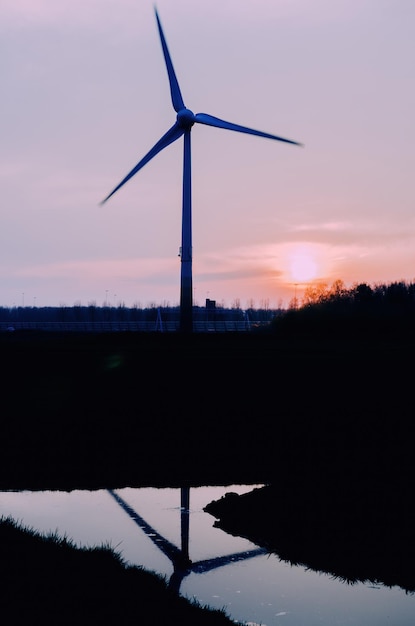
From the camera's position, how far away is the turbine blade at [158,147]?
59.5 meters

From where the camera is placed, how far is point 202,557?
1504cm

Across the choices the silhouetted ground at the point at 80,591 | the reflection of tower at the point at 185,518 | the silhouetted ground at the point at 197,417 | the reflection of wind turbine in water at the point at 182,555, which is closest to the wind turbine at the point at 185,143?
the silhouetted ground at the point at 197,417

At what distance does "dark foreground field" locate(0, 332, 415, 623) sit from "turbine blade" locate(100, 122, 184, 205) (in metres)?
16.4

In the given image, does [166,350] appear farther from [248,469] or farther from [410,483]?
[410,483]

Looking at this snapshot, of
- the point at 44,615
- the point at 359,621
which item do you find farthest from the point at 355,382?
the point at 44,615

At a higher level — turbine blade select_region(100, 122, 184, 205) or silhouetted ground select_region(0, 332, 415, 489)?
turbine blade select_region(100, 122, 184, 205)

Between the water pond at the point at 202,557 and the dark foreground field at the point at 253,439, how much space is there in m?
0.73

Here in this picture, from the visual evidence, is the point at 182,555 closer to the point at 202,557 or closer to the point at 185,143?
the point at 202,557

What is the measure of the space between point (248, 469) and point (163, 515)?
→ 17.0ft

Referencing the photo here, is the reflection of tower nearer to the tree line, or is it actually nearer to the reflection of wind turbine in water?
the reflection of wind turbine in water

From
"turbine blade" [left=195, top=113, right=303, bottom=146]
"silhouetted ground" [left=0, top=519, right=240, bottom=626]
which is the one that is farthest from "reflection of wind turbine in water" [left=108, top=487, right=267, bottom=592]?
"turbine blade" [left=195, top=113, right=303, bottom=146]

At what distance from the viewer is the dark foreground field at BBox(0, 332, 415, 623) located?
16.9 metres

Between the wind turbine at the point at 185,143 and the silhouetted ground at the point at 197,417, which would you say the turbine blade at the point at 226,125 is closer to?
the wind turbine at the point at 185,143

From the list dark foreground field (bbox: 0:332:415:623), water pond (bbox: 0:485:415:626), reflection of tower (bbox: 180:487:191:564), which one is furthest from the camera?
dark foreground field (bbox: 0:332:415:623)
